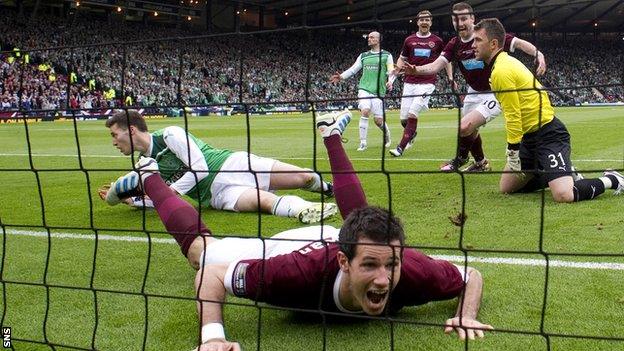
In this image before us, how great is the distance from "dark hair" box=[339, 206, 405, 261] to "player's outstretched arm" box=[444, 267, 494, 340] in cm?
44

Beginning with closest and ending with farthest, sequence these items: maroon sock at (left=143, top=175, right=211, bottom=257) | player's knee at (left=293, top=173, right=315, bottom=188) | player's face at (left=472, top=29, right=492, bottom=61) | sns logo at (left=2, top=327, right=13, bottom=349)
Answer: sns logo at (left=2, top=327, right=13, bottom=349)
maroon sock at (left=143, top=175, right=211, bottom=257)
player's face at (left=472, top=29, right=492, bottom=61)
player's knee at (left=293, top=173, right=315, bottom=188)

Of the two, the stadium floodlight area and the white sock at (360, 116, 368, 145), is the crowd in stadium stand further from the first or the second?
the white sock at (360, 116, 368, 145)

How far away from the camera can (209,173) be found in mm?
5840

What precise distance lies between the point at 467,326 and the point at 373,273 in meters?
0.51

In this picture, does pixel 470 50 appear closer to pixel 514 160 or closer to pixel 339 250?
pixel 514 160

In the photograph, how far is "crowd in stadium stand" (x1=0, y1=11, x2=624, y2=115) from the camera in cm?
472

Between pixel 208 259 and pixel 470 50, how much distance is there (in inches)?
197

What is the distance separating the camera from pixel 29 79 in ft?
57.8

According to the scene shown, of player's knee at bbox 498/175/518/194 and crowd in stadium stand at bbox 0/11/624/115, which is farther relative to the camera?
player's knee at bbox 498/175/518/194

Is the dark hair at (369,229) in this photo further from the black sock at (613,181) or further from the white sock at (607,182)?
the black sock at (613,181)

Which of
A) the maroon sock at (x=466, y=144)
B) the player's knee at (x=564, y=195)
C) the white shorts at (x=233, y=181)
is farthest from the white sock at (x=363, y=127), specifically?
the player's knee at (x=564, y=195)

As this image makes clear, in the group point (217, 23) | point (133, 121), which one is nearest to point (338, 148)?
point (133, 121)

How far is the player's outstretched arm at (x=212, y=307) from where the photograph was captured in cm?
285

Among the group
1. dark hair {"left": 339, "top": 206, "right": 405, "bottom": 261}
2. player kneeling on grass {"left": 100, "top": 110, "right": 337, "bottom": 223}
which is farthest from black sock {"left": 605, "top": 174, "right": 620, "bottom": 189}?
dark hair {"left": 339, "top": 206, "right": 405, "bottom": 261}
